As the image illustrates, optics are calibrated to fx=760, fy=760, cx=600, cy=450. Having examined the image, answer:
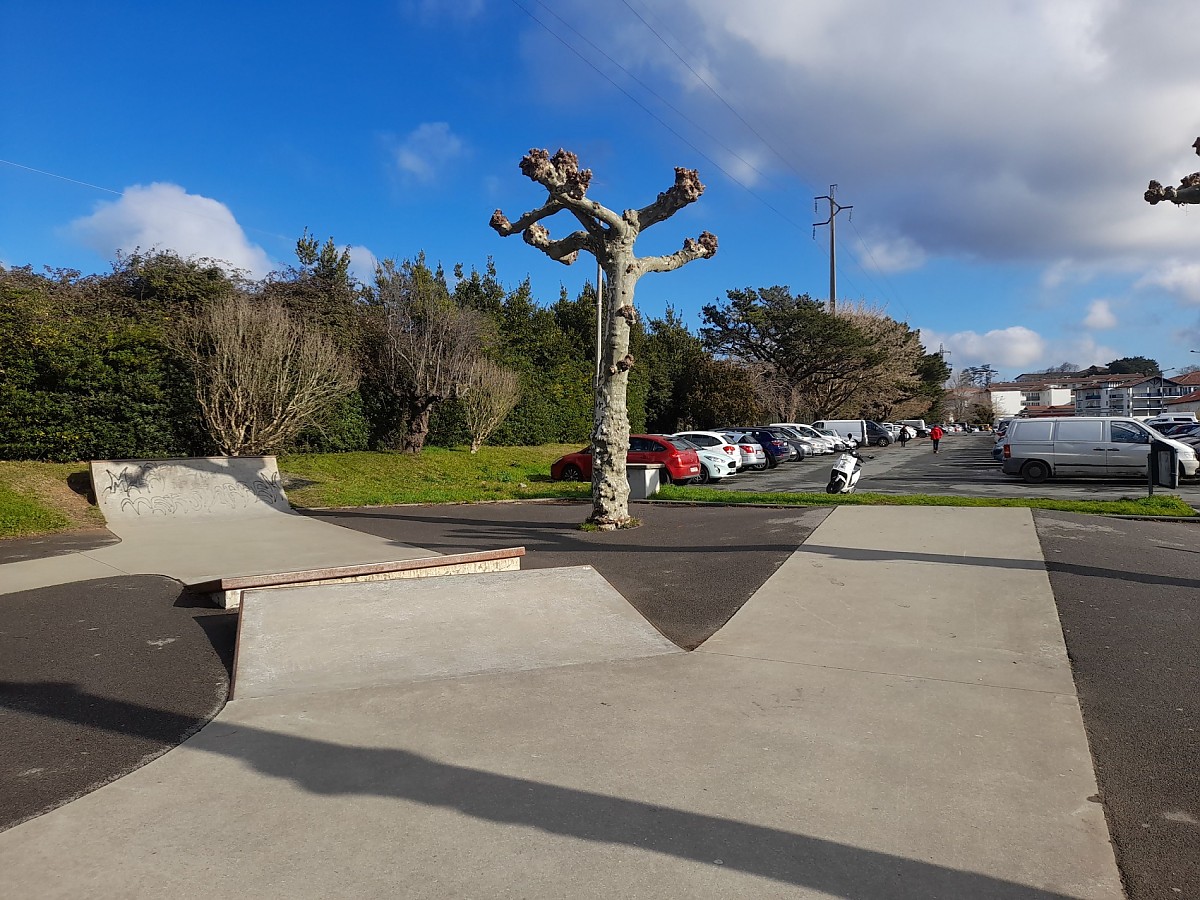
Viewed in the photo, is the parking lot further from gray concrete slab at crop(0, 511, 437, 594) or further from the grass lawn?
gray concrete slab at crop(0, 511, 437, 594)

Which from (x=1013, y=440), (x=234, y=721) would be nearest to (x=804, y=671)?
(x=234, y=721)

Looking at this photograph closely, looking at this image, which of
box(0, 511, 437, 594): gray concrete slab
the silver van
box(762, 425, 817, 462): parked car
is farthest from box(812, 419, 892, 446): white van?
box(0, 511, 437, 594): gray concrete slab

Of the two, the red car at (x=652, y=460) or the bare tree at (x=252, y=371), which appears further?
the red car at (x=652, y=460)

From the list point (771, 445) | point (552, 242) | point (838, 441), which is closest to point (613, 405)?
point (552, 242)

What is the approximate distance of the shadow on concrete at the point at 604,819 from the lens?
2.75 meters

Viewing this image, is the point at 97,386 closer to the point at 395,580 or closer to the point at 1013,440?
the point at 395,580

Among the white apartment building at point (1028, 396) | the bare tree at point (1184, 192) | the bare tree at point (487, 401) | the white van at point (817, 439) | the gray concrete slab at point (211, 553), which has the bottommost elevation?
the gray concrete slab at point (211, 553)

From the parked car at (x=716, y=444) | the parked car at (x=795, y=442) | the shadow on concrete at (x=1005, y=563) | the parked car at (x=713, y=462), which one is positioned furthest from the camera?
the parked car at (x=795, y=442)

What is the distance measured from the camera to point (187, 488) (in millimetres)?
15828

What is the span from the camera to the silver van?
18656 mm

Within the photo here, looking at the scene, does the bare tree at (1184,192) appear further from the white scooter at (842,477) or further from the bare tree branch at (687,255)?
the white scooter at (842,477)

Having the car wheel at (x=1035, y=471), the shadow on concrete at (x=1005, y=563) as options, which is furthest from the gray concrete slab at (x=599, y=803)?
the car wheel at (x=1035, y=471)

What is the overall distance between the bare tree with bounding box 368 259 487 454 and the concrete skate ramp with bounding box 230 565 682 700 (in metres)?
17.6

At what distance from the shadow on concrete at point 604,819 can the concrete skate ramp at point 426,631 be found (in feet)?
3.19
